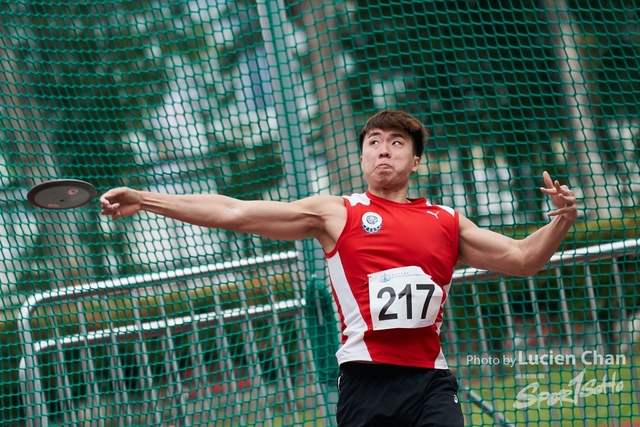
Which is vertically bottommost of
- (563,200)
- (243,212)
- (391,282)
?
(391,282)

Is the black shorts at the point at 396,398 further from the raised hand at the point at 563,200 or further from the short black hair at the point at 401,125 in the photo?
the short black hair at the point at 401,125

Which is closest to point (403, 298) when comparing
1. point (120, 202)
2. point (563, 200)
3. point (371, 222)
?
point (371, 222)

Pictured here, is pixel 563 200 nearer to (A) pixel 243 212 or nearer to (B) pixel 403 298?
(B) pixel 403 298

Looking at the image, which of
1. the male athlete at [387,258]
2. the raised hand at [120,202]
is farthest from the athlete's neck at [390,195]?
the raised hand at [120,202]

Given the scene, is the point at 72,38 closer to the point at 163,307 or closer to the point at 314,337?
the point at 163,307

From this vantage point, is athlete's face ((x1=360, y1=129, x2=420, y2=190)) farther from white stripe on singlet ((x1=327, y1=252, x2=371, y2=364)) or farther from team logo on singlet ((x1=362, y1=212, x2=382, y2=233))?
white stripe on singlet ((x1=327, y1=252, x2=371, y2=364))

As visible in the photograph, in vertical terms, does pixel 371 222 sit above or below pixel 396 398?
above

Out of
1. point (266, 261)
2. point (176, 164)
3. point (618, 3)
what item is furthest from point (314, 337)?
point (618, 3)

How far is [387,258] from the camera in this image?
11.1 ft

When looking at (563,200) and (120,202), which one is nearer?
(120,202)

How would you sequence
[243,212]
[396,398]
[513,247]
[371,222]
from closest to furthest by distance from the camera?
[396,398] → [243,212] → [371,222] → [513,247]

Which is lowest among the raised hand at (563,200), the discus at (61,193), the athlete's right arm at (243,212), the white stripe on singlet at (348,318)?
the white stripe on singlet at (348,318)

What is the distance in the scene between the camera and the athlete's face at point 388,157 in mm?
3602

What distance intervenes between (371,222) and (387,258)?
0.19 m
